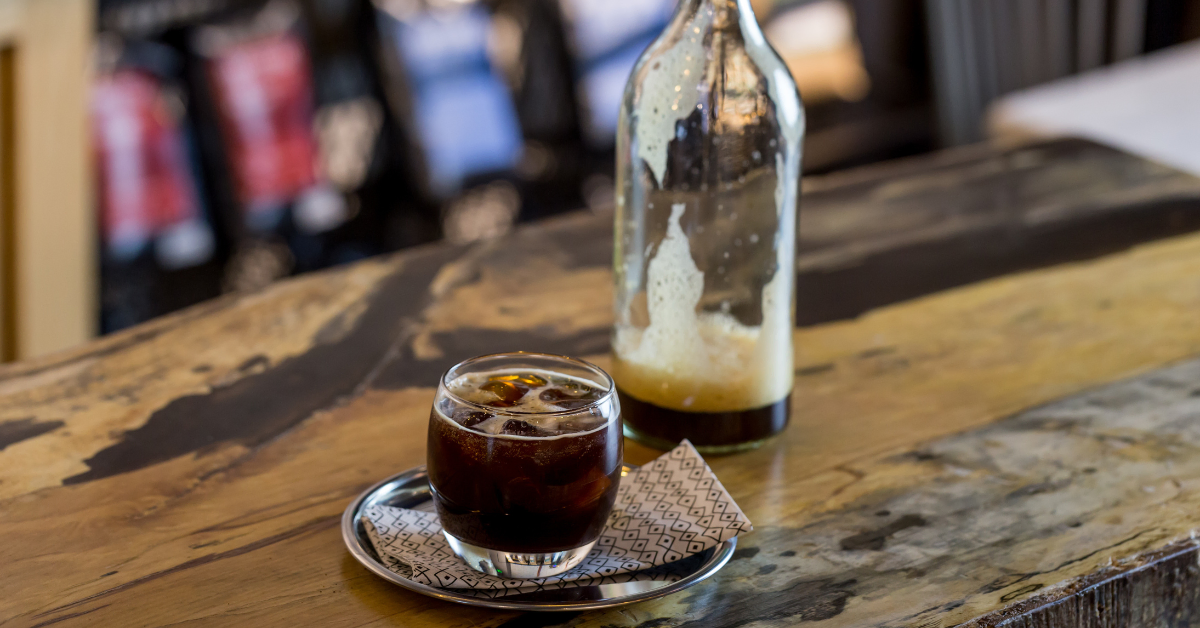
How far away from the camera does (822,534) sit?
64 cm

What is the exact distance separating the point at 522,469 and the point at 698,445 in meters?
0.22

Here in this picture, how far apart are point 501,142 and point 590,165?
303mm

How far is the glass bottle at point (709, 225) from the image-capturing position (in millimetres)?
699

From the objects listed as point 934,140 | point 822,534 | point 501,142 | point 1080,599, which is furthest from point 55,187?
point 934,140

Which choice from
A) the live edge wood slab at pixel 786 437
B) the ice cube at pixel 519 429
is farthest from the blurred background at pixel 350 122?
the ice cube at pixel 519 429

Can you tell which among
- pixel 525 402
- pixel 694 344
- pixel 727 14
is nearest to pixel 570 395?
pixel 525 402

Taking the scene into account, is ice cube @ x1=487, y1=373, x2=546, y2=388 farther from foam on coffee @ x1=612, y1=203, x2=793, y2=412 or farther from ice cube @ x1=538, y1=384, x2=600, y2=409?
foam on coffee @ x1=612, y1=203, x2=793, y2=412

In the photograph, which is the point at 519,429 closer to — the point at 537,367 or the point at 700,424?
the point at 537,367

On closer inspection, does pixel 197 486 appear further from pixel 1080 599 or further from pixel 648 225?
pixel 1080 599

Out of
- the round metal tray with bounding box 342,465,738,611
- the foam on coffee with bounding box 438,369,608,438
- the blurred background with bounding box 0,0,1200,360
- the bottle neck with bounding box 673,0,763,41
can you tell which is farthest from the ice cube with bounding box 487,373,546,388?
the blurred background with bounding box 0,0,1200,360

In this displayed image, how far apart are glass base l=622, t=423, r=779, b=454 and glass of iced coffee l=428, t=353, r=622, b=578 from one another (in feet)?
0.50

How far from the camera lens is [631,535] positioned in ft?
2.02

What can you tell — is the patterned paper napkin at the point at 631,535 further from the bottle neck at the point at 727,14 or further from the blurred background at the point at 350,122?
the blurred background at the point at 350,122

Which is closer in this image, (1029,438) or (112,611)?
(112,611)
